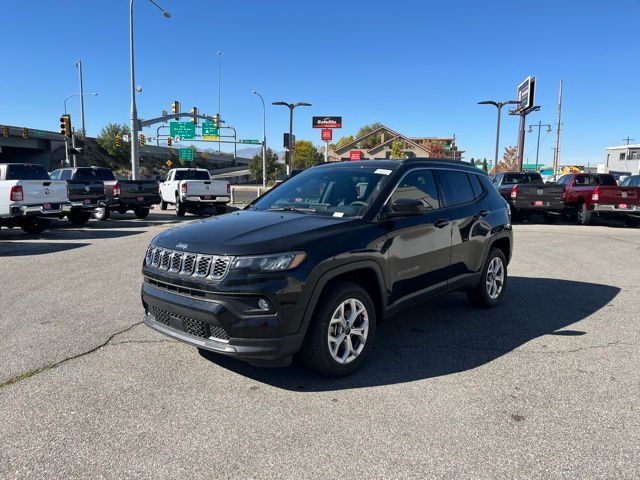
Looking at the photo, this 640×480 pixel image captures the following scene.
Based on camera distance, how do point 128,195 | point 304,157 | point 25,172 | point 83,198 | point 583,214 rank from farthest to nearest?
1. point 304,157
2. point 128,195
3. point 583,214
4. point 83,198
5. point 25,172

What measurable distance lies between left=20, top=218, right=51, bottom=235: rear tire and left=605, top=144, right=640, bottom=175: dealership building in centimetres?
5656

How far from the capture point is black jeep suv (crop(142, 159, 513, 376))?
10.8ft

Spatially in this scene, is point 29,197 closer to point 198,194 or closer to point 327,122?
point 198,194

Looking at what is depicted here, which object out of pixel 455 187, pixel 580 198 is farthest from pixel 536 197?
pixel 455 187

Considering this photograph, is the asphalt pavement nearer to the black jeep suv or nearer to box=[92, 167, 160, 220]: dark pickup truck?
the black jeep suv

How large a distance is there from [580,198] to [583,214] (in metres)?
0.61

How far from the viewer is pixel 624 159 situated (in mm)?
56219

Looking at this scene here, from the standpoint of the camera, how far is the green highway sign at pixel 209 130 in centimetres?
5890

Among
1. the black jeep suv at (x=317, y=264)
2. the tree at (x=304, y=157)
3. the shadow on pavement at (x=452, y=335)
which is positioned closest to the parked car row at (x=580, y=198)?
the shadow on pavement at (x=452, y=335)

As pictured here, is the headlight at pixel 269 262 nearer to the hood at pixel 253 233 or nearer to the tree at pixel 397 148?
the hood at pixel 253 233

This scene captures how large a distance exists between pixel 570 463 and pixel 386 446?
1.02 m

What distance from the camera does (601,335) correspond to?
4.88m

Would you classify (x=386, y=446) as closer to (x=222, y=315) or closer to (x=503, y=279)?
(x=222, y=315)

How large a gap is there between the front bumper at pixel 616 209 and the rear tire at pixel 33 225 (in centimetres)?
1762
